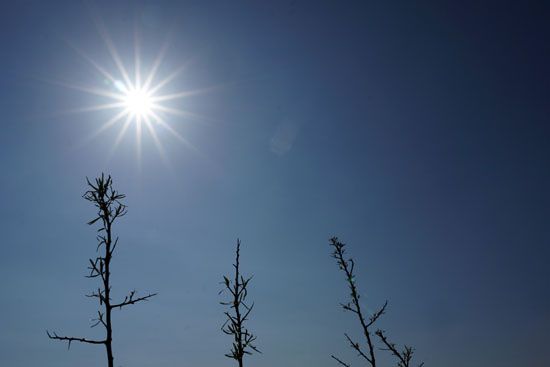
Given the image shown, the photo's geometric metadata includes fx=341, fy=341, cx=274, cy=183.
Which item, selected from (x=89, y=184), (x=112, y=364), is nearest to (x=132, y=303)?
(x=112, y=364)

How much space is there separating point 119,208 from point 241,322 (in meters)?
2.92

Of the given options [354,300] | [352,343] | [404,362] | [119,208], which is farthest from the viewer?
[354,300]

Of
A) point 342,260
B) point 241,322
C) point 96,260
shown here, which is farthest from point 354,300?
point 96,260

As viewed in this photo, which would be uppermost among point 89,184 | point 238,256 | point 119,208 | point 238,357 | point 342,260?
point 342,260

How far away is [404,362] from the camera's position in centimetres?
1015

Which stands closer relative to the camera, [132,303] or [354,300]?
[132,303]

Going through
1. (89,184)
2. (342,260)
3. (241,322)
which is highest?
(342,260)

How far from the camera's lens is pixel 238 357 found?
4754 mm

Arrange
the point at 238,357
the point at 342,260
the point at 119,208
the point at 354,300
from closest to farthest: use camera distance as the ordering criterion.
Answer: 1. the point at 238,357
2. the point at 119,208
3. the point at 354,300
4. the point at 342,260

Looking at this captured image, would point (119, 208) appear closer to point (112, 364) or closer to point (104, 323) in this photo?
point (104, 323)

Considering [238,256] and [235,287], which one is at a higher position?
[238,256]

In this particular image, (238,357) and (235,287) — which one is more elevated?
(235,287)

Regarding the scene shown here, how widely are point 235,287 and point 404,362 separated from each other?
25.1ft

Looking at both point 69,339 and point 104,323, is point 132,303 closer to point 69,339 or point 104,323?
point 104,323
